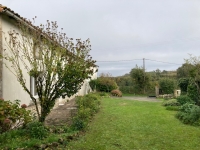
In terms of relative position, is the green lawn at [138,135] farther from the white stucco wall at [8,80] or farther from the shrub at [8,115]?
the white stucco wall at [8,80]

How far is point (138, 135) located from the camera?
774 centimetres

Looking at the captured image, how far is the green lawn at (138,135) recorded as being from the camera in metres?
6.56

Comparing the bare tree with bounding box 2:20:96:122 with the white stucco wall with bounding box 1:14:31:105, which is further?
the white stucco wall with bounding box 1:14:31:105

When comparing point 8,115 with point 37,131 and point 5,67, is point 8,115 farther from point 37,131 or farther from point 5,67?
point 5,67

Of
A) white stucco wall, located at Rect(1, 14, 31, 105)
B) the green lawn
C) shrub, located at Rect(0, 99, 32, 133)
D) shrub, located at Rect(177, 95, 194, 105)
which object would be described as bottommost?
the green lawn

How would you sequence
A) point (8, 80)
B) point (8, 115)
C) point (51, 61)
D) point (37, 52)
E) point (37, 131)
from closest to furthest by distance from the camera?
1. point (8, 115)
2. point (37, 131)
3. point (51, 61)
4. point (37, 52)
5. point (8, 80)

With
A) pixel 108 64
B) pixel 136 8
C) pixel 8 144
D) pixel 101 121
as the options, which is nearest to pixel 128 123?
pixel 101 121

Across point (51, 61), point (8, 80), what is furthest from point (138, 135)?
point (8, 80)

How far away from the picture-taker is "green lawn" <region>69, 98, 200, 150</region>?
6.56 metres

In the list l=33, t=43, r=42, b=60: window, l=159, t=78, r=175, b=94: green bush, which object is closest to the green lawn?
l=33, t=43, r=42, b=60: window

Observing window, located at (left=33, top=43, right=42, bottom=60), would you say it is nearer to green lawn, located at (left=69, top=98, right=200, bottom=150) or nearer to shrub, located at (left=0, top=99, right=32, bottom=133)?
shrub, located at (left=0, top=99, right=32, bottom=133)

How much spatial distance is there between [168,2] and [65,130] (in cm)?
1033

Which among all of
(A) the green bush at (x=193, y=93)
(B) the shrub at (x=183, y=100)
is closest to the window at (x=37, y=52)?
(B) the shrub at (x=183, y=100)

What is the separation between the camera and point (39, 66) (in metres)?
7.78
